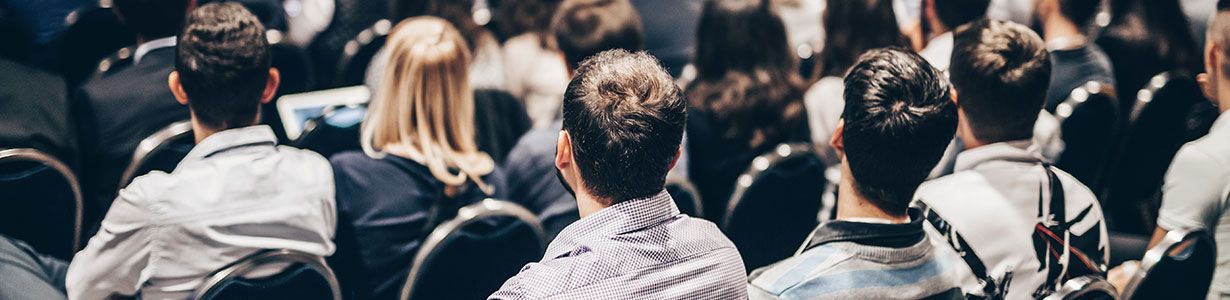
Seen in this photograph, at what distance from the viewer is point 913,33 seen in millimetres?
4098

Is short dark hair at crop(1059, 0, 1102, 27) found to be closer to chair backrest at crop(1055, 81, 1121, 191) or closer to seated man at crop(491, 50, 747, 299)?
chair backrest at crop(1055, 81, 1121, 191)

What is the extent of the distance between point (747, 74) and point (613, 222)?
1938 millimetres

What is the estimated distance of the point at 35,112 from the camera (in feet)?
9.02

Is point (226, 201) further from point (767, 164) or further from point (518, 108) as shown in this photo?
point (518, 108)

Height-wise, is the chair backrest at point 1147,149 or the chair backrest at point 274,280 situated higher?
the chair backrest at point 274,280

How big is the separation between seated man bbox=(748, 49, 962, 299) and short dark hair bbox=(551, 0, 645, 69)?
1.54m

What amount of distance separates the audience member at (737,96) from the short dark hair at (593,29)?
29 cm

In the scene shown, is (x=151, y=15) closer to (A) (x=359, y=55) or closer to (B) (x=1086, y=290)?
(A) (x=359, y=55)

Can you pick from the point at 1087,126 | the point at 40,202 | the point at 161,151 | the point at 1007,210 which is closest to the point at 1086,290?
the point at 1007,210

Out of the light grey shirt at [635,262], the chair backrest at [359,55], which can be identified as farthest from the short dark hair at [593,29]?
the light grey shirt at [635,262]

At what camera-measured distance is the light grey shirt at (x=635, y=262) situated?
159 cm

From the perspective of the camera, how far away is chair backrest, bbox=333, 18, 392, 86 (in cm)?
419

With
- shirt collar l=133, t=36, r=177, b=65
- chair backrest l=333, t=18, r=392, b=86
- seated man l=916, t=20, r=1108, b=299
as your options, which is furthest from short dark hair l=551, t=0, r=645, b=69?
seated man l=916, t=20, r=1108, b=299

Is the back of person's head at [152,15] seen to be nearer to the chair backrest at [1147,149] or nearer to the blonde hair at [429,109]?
the blonde hair at [429,109]
